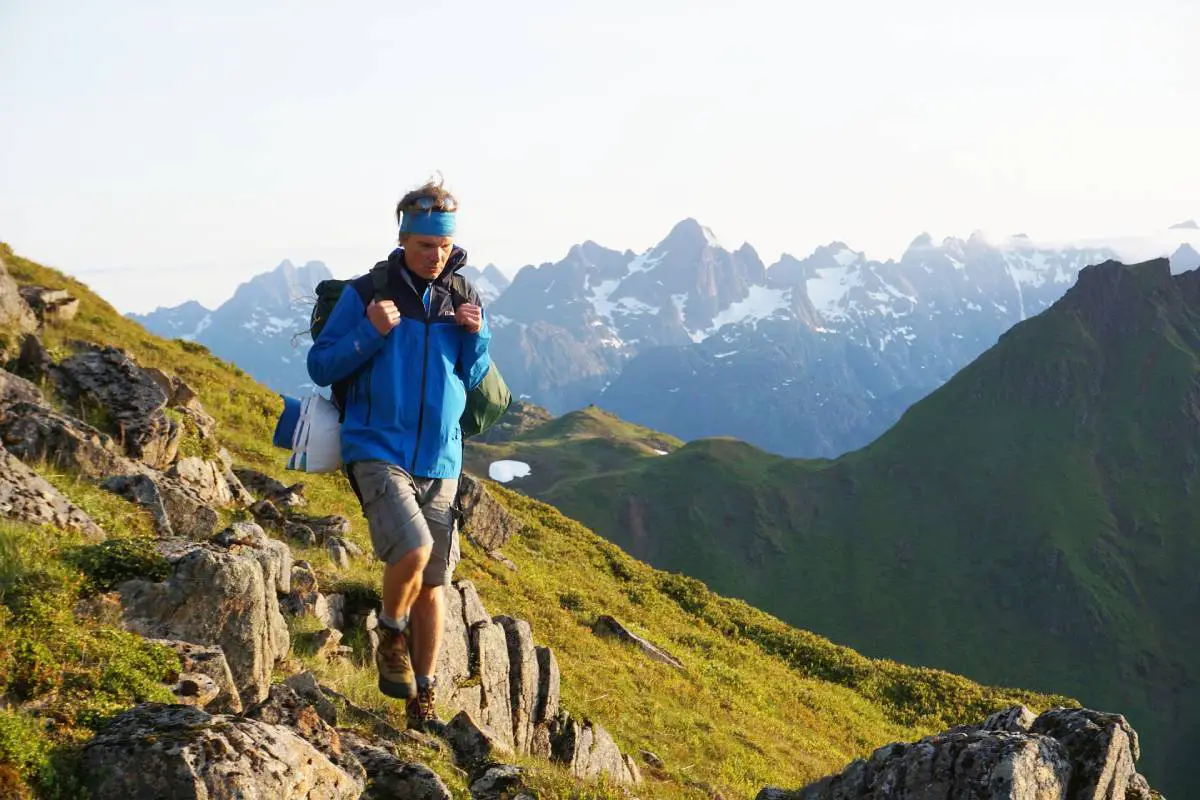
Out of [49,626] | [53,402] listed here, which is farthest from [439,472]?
[53,402]

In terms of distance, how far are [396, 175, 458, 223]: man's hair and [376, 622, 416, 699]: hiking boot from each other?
13.8ft

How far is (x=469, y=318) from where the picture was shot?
8.54 metres

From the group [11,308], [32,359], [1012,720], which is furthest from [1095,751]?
[11,308]

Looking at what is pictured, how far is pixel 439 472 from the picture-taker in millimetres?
8438

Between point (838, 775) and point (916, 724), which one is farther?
point (916, 724)

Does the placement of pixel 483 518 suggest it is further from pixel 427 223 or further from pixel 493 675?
pixel 427 223

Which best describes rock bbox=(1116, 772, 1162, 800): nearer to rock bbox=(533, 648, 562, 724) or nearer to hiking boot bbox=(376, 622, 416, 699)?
rock bbox=(533, 648, 562, 724)

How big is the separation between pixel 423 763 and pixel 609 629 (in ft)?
57.6

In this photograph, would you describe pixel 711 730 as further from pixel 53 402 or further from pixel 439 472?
pixel 53 402

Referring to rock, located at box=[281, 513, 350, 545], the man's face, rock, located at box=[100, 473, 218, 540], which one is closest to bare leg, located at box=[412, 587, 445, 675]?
the man's face

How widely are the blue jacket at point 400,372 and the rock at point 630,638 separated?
A: 17.1 m

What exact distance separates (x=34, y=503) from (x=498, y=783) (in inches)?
240

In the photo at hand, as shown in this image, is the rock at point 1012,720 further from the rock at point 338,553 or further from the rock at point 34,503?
the rock at point 34,503

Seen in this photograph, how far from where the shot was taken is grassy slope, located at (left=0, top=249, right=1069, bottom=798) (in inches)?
309
